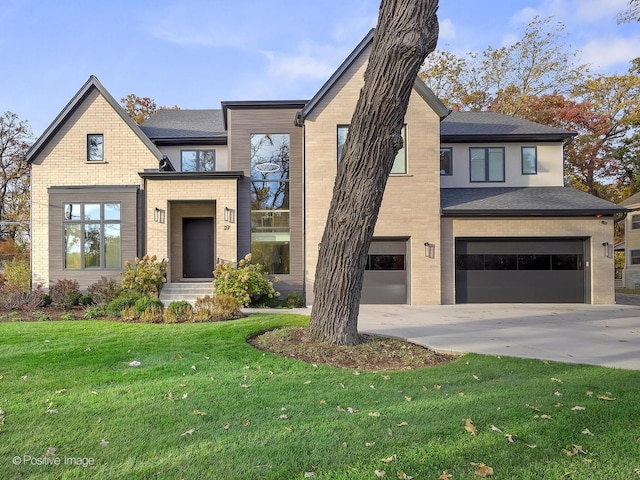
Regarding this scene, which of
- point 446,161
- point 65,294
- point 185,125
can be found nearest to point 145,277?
point 65,294

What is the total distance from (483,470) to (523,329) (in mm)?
6964

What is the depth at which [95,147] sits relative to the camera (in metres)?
14.4

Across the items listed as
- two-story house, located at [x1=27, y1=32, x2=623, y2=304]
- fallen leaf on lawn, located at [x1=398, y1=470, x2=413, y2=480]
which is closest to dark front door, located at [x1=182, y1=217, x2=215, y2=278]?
two-story house, located at [x1=27, y1=32, x2=623, y2=304]

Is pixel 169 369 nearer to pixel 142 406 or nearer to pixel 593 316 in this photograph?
pixel 142 406

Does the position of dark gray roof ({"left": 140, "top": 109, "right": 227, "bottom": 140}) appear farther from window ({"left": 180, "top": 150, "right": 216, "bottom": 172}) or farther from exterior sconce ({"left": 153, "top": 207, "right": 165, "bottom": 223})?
exterior sconce ({"left": 153, "top": 207, "right": 165, "bottom": 223})

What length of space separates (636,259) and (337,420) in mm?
29766

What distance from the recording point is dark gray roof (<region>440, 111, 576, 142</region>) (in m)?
15.2

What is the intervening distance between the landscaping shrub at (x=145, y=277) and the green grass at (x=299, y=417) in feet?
19.6

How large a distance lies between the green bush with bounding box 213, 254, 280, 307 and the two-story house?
119 cm

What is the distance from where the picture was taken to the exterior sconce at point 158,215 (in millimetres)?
13859

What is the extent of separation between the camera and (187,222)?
15578mm

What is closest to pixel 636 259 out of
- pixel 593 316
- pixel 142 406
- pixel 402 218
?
pixel 593 316

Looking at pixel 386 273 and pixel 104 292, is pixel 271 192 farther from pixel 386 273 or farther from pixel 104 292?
pixel 104 292

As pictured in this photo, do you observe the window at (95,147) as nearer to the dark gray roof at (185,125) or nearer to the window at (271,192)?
the dark gray roof at (185,125)
